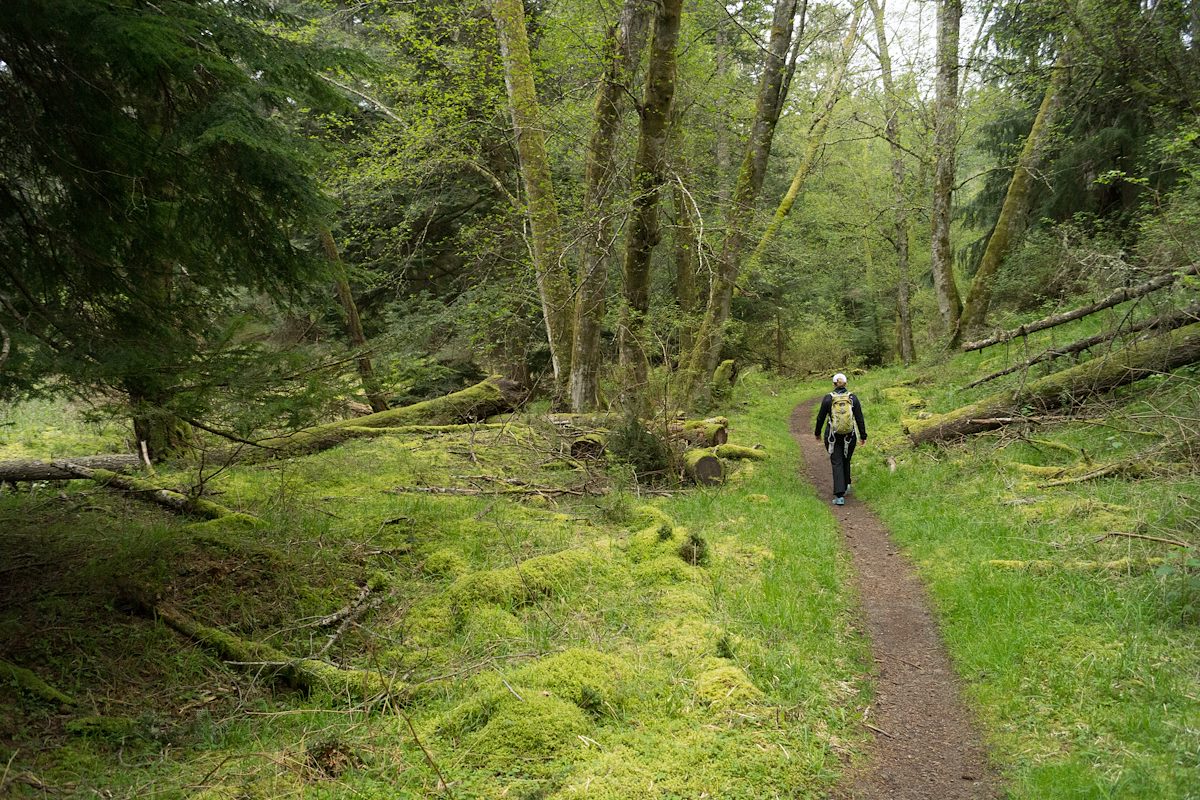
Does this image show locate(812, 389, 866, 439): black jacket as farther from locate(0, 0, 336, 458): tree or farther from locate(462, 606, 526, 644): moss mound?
locate(0, 0, 336, 458): tree

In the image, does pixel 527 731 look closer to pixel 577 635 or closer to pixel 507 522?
pixel 577 635

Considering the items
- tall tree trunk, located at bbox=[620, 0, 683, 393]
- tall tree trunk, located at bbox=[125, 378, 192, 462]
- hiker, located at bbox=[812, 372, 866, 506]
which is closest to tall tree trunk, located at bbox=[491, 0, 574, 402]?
tall tree trunk, located at bbox=[620, 0, 683, 393]

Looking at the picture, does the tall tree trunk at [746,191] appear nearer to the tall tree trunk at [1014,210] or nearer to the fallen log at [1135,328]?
the fallen log at [1135,328]

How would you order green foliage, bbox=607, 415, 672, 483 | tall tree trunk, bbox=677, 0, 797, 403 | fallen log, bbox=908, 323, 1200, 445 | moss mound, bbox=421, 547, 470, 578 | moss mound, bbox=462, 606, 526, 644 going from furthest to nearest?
tall tree trunk, bbox=677, 0, 797, 403, green foliage, bbox=607, 415, 672, 483, fallen log, bbox=908, 323, 1200, 445, moss mound, bbox=421, 547, 470, 578, moss mound, bbox=462, 606, 526, 644

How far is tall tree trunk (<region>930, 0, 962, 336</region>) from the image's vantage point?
16.4 m

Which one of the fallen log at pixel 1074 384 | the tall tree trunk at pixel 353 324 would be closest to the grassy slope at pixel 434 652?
the tall tree trunk at pixel 353 324

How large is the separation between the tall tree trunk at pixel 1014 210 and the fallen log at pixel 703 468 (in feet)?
36.0

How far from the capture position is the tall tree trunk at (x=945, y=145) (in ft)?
53.9

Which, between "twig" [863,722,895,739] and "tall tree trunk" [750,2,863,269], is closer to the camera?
"twig" [863,722,895,739]

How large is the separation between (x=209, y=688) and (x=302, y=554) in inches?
68.6

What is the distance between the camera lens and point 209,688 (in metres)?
4.11

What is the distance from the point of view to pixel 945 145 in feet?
57.5

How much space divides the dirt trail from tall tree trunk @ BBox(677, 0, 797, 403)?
23.2 ft

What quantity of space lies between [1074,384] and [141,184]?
11920 mm
